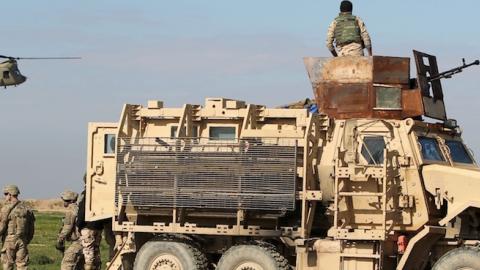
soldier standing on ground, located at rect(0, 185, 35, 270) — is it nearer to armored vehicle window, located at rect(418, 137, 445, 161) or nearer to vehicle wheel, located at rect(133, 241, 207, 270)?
vehicle wheel, located at rect(133, 241, 207, 270)

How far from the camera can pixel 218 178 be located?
62.1 ft

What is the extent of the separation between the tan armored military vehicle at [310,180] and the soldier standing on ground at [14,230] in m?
3.19

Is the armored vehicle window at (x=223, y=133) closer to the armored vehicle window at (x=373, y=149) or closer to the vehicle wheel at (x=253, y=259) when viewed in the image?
the vehicle wheel at (x=253, y=259)

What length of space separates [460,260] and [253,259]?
120 inches

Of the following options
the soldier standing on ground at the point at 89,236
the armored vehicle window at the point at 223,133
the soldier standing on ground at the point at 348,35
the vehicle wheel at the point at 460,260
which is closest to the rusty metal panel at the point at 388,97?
the soldier standing on ground at the point at 348,35

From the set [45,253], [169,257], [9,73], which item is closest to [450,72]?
[169,257]

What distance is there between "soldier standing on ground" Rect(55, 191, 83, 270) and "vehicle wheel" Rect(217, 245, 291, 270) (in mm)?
3677

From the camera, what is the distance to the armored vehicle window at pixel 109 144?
67.0 ft

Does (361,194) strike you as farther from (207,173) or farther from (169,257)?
(169,257)

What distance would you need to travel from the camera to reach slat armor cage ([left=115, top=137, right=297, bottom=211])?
18641mm

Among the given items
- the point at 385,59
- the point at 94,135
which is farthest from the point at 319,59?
the point at 94,135

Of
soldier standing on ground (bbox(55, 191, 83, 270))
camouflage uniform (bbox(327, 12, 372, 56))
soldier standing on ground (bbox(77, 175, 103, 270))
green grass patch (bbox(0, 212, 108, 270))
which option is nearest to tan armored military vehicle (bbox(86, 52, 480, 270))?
camouflage uniform (bbox(327, 12, 372, 56))

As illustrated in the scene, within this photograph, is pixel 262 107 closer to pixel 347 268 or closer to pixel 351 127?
pixel 351 127

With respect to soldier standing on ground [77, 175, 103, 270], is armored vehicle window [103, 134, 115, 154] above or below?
above
